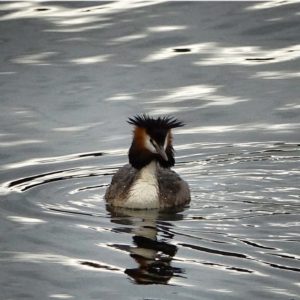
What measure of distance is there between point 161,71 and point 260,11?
167 inches

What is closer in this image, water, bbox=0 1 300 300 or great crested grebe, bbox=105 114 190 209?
water, bbox=0 1 300 300

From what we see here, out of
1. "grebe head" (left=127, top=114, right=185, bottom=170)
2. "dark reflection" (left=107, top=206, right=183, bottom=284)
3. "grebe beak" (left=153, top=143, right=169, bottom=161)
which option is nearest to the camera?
"dark reflection" (left=107, top=206, right=183, bottom=284)

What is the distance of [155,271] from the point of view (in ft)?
34.0

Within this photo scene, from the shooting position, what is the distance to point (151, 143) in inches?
515

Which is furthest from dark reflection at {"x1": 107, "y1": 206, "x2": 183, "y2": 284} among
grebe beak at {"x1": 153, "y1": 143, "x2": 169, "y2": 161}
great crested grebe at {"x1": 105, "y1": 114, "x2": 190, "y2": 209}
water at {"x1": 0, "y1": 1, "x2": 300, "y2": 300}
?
grebe beak at {"x1": 153, "y1": 143, "x2": 169, "y2": 161}

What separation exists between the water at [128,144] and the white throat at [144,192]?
325 mm

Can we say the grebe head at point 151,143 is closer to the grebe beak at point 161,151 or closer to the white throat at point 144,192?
the grebe beak at point 161,151

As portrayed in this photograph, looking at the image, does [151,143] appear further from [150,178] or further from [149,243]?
[149,243]

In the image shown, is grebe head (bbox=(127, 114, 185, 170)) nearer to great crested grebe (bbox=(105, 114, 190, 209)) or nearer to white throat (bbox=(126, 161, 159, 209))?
great crested grebe (bbox=(105, 114, 190, 209))

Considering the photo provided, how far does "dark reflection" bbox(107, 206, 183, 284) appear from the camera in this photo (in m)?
10.2

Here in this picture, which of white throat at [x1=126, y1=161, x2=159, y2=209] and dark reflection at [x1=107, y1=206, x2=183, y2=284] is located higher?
white throat at [x1=126, y1=161, x2=159, y2=209]

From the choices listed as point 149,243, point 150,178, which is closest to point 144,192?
point 150,178

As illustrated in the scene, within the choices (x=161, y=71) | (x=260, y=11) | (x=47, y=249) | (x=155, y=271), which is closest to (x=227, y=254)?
(x=155, y=271)

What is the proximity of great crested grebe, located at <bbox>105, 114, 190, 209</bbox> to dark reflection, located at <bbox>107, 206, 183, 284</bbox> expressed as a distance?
0.16m
